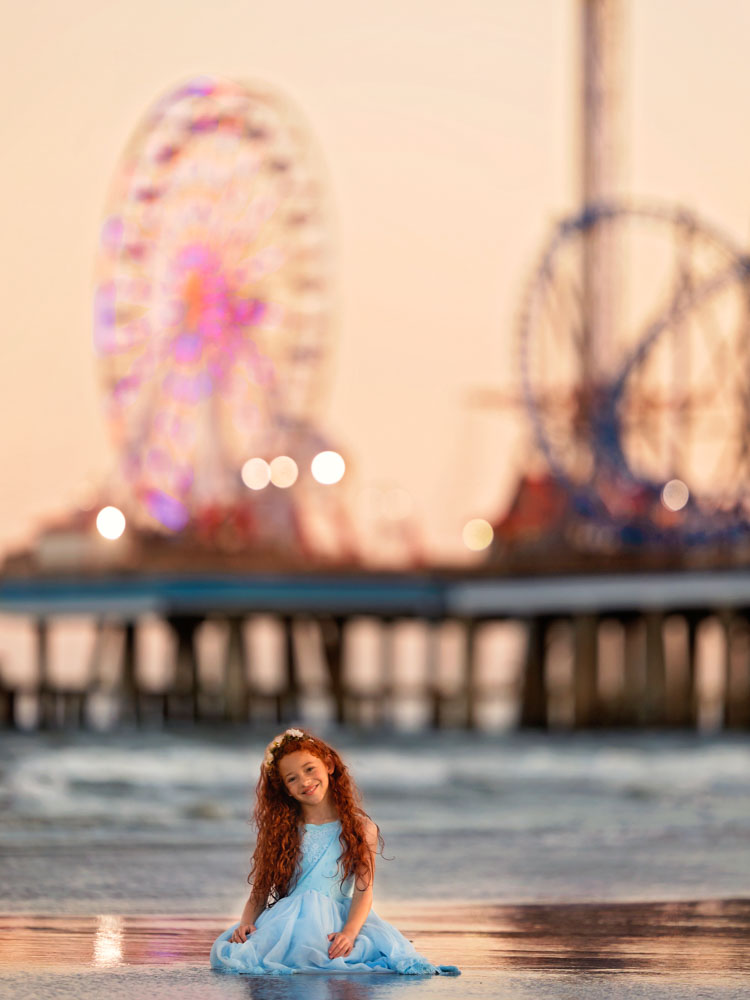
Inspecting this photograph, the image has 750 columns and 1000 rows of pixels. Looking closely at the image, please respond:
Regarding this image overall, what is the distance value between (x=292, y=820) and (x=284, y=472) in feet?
216

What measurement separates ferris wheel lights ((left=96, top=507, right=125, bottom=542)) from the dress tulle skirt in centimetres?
6426

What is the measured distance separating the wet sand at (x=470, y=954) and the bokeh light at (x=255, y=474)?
200ft

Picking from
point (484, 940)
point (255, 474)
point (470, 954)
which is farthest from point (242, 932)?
point (255, 474)

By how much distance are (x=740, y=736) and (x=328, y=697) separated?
45.3 feet

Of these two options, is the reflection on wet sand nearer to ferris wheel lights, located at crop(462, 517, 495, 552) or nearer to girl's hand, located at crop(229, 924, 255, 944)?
girl's hand, located at crop(229, 924, 255, 944)

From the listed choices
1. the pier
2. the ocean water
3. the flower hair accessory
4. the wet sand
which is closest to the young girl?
the flower hair accessory

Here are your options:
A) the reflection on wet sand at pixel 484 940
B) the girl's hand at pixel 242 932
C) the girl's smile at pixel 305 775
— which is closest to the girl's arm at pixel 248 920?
the girl's hand at pixel 242 932

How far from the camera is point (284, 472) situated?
75750 mm

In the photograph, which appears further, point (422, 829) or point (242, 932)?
point (422, 829)

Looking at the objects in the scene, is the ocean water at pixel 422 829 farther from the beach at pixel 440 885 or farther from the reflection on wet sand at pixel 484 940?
the reflection on wet sand at pixel 484 940

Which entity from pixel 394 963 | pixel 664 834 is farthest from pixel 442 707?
pixel 394 963

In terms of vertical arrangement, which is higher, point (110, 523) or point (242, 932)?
point (242, 932)

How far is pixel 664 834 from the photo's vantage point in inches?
848

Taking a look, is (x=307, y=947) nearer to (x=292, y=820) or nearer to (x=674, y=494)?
(x=292, y=820)
